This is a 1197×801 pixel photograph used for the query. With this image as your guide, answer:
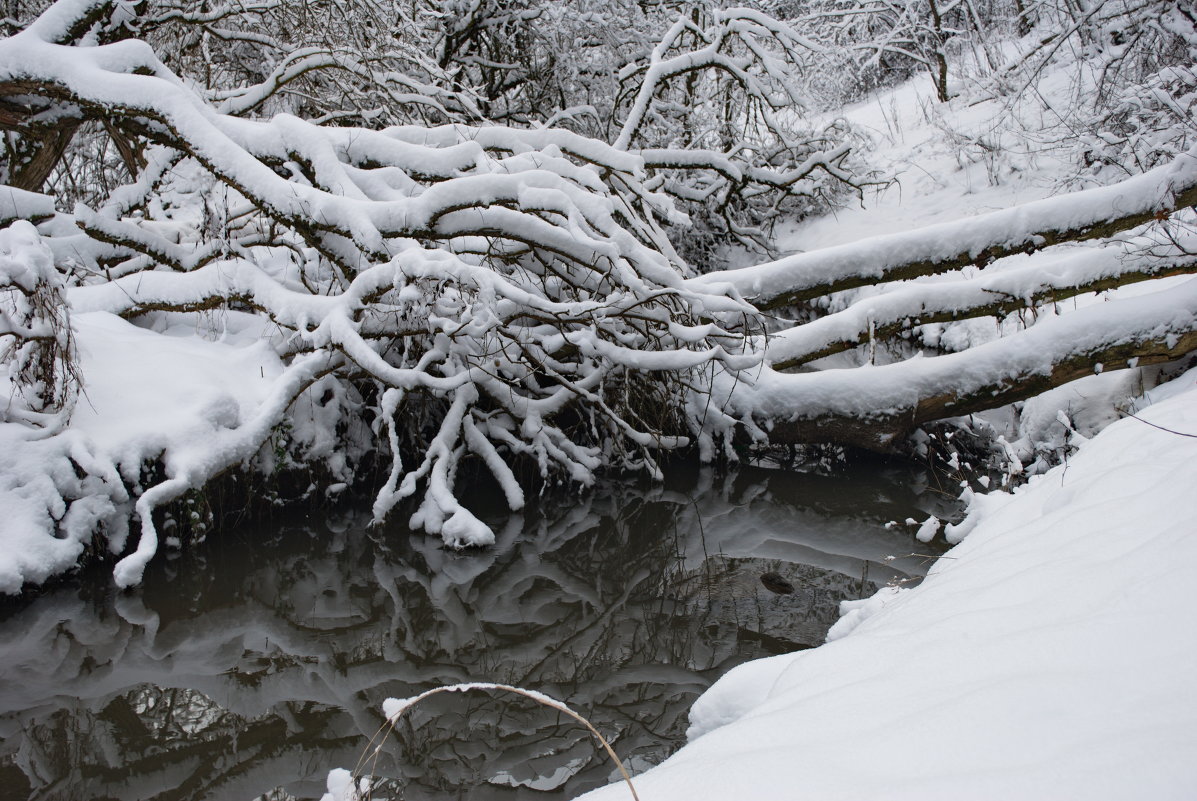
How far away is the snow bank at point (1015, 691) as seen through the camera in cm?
98

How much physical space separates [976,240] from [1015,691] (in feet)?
14.3

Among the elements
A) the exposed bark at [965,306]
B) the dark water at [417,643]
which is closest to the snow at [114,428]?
the dark water at [417,643]

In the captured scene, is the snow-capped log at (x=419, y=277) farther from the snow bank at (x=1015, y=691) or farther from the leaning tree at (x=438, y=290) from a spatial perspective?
the snow bank at (x=1015, y=691)

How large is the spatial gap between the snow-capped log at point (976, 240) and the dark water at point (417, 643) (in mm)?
1471

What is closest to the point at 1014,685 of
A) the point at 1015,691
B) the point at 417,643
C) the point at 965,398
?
the point at 1015,691

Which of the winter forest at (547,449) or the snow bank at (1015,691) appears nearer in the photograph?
the snow bank at (1015,691)

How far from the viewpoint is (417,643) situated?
10.9ft

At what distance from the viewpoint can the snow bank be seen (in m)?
0.98

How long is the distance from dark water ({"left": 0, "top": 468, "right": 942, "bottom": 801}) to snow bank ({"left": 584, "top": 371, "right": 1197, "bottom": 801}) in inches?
32.3

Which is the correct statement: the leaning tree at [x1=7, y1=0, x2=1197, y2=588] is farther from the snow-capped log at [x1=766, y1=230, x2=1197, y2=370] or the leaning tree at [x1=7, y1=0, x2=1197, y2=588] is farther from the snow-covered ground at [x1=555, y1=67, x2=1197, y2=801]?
the snow-covered ground at [x1=555, y1=67, x2=1197, y2=801]

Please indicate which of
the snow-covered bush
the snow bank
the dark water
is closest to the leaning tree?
the snow-covered bush

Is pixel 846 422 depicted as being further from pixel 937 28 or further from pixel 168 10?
pixel 937 28

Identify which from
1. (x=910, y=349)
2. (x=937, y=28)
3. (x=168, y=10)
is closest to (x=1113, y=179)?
(x=910, y=349)

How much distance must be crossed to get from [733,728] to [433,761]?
1239 millimetres
